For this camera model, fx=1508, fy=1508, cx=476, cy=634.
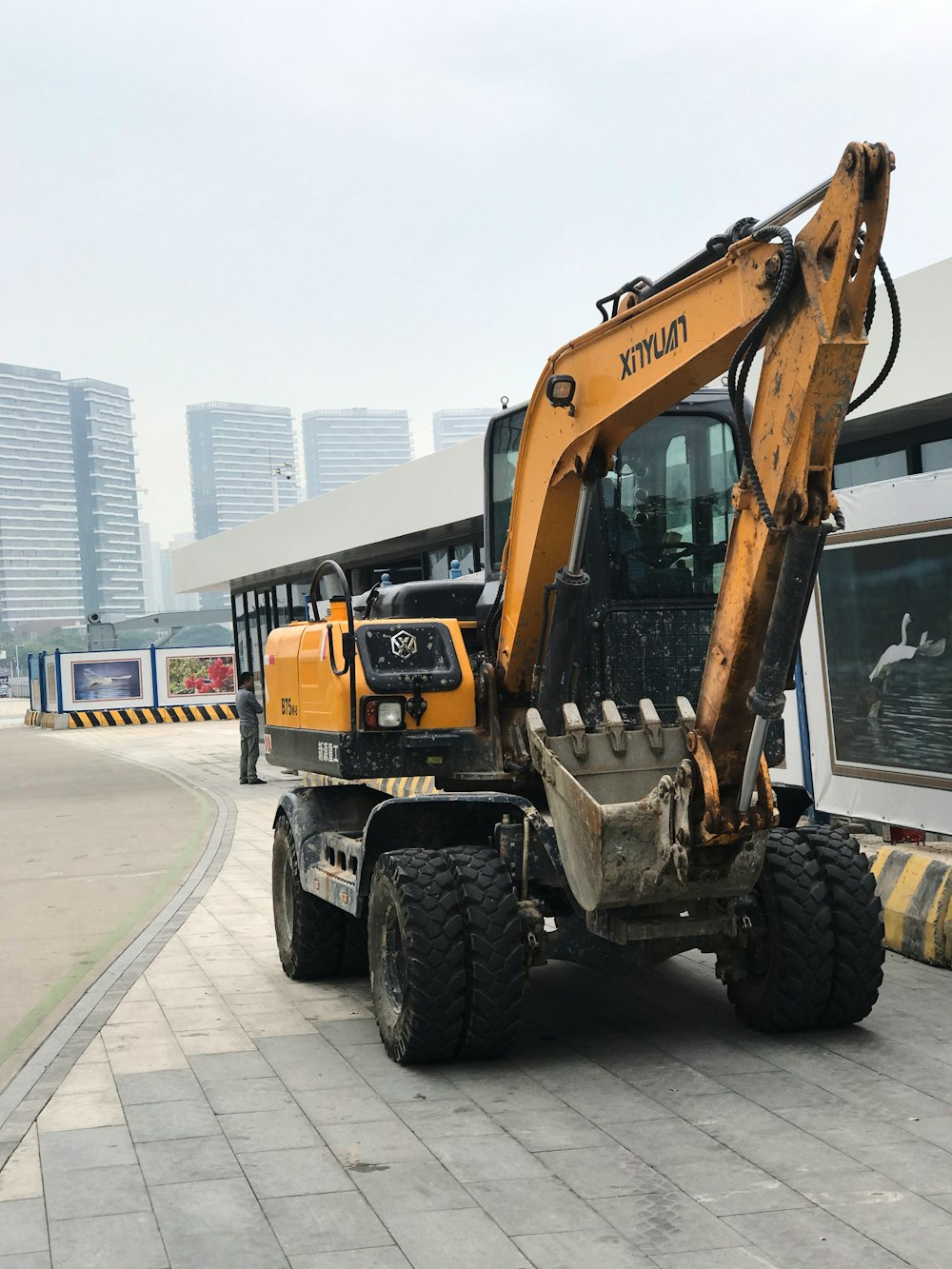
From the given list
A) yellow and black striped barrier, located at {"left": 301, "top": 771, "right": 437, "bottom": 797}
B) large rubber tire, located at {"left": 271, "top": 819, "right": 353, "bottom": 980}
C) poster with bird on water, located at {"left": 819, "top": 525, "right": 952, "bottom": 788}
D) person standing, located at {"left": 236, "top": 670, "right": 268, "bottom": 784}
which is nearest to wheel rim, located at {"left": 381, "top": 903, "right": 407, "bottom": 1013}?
yellow and black striped barrier, located at {"left": 301, "top": 771, "right": 437, "bottom": 797}

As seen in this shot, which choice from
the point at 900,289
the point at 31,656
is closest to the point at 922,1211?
the point at 900,289

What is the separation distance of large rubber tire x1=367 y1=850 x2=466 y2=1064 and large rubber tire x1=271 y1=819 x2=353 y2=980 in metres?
1.82

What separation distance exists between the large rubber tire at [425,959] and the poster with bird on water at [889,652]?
12.5 feet

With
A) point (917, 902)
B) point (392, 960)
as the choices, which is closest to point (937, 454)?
point (917, 902)

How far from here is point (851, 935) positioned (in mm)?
6996

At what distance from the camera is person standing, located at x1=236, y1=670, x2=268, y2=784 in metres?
23.0

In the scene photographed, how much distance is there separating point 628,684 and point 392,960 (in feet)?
5.82

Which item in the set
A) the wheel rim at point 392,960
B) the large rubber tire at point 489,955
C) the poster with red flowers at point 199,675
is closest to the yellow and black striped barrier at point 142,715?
the poster with red flowers at point 199,675

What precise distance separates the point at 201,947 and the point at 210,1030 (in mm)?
2355

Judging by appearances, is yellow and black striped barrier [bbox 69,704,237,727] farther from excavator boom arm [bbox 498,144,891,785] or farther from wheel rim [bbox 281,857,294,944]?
excavator boom arm [bbox 498,144,891,785]

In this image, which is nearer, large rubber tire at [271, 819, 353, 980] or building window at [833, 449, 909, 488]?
large rubber tire at [271, 819, 353, 980]

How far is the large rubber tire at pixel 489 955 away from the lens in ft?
22.2

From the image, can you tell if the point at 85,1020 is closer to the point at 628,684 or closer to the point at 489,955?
the point at 489,955

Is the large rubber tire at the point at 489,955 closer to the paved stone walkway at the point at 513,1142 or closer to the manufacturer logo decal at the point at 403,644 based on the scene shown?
the paved stone walkway at the point at 513,1142
